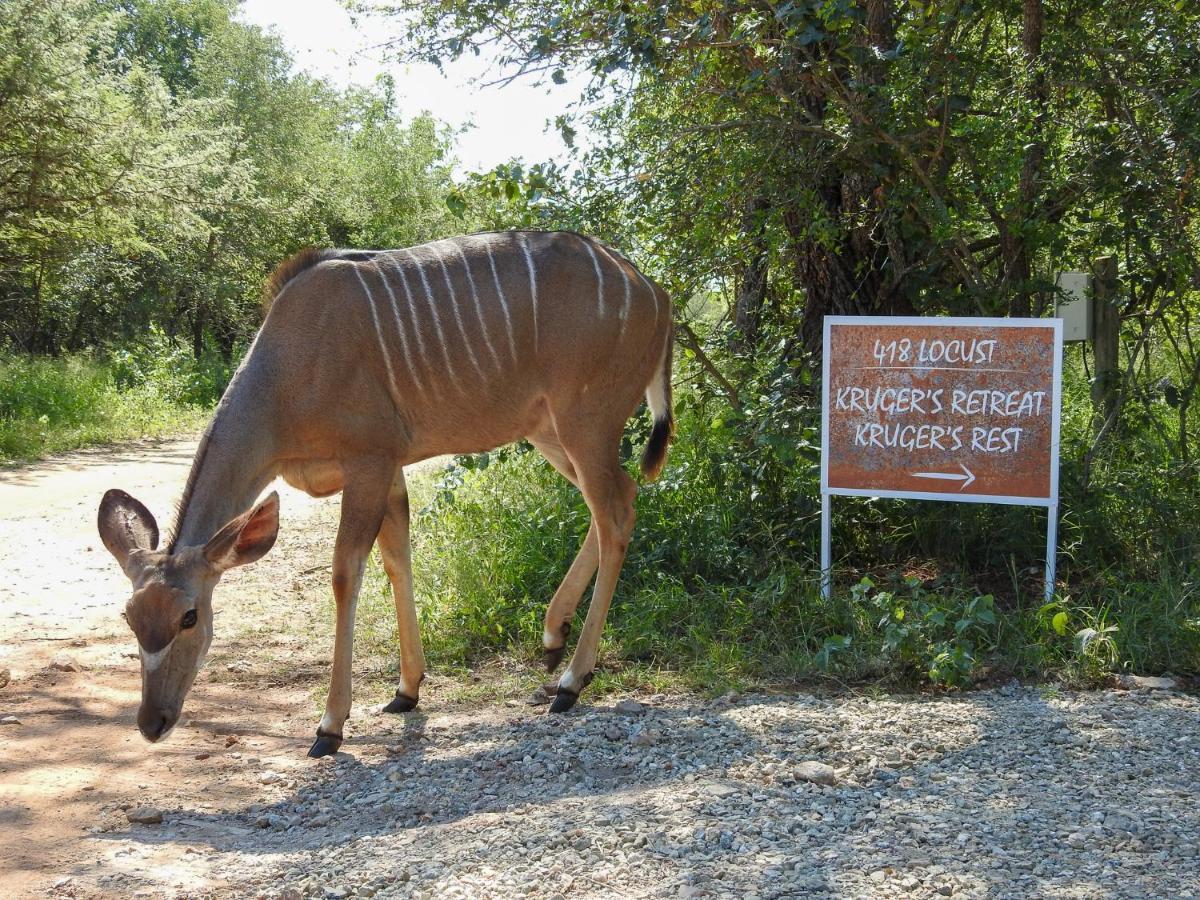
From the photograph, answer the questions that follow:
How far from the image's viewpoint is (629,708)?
5.04 m

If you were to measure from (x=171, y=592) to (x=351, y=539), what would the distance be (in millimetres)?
832

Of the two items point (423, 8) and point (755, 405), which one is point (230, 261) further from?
point (755, 405)

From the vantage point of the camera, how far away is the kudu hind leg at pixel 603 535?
17.8 feet

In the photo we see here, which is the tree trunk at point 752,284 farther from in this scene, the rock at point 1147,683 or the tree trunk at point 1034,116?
the rock at point 1147,683

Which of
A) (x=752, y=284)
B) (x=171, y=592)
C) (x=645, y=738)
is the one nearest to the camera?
(x=171, y=592)

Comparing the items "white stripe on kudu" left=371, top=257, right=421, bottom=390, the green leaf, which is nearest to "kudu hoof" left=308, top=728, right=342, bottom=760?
"white stripe on kudu" left=371, top=257, right=421, bottom=390

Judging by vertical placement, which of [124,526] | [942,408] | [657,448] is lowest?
[124,526]

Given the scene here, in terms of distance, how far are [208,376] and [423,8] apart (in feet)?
45.1

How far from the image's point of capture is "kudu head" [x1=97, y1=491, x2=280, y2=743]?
436 centimetres

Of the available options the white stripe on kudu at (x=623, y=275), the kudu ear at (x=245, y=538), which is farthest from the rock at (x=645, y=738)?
the white stripe on kudu at (x=623, y=275)

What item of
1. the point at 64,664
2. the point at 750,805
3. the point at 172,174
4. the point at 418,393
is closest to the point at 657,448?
the point at 418,393

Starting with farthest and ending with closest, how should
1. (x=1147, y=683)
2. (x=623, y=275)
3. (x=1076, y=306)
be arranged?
(x=1076, y=306)
(x=623, y=275)
(x=1147, y=683)

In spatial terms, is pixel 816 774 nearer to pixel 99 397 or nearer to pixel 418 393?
pixel 418 393

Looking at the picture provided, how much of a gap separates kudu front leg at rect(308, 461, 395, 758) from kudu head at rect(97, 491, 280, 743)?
1.48 feet
